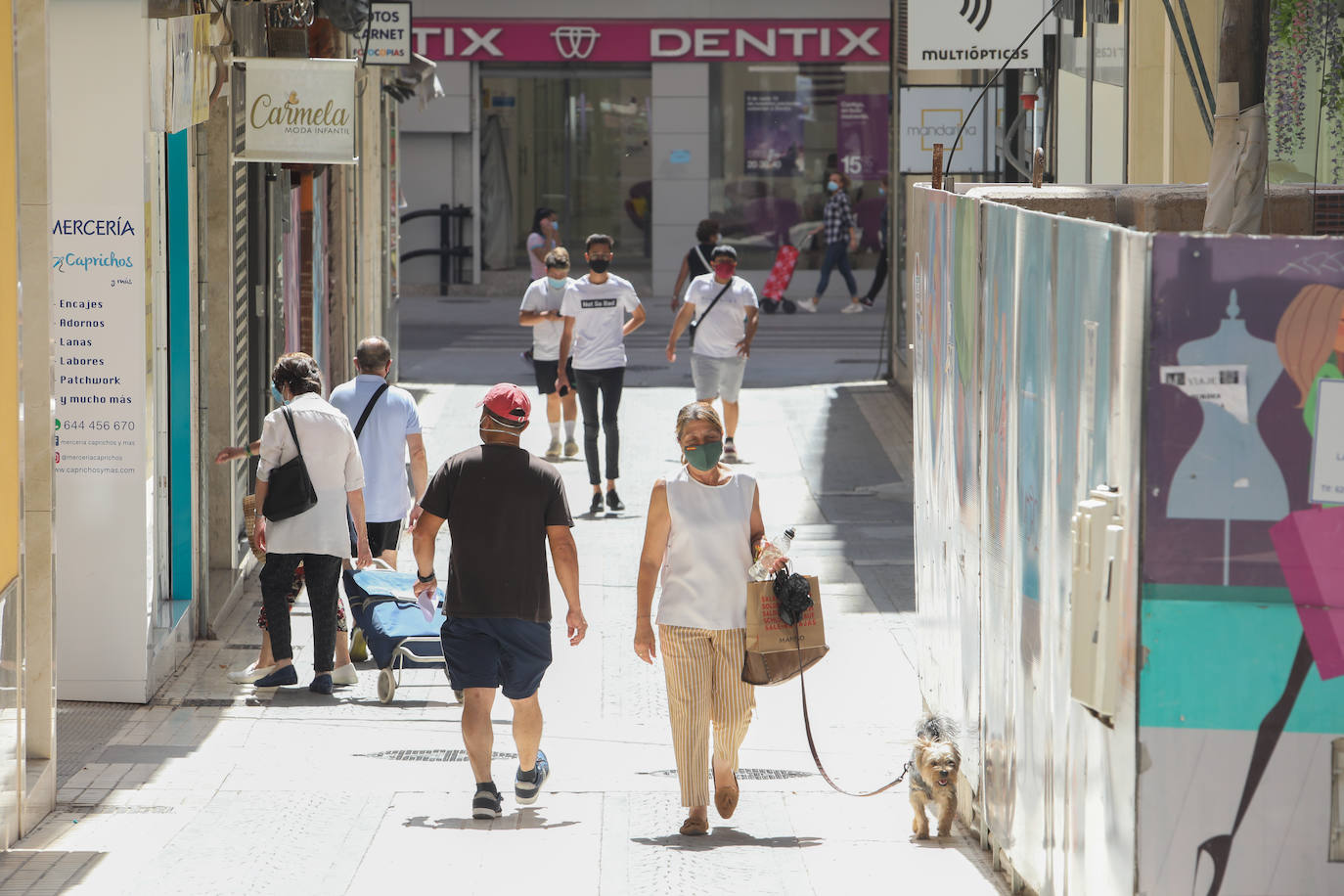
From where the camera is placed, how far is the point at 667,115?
2989cm

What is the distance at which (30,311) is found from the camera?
22.0 ft

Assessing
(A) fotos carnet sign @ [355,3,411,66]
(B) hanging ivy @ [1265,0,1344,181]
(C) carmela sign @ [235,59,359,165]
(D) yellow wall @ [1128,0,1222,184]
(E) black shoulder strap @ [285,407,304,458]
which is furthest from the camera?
(A) fotos carnet sign @ [355,3,411,66]

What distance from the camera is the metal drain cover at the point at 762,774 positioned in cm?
772

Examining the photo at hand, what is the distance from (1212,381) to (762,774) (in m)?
3.82

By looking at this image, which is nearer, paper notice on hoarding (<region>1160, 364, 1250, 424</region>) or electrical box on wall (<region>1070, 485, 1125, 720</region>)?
paper notice on hoarding (<region>1160, 364, 1250, 424</region>)

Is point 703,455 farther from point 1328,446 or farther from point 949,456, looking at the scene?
point 1328,446

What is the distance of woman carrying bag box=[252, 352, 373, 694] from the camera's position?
8570 millimetres

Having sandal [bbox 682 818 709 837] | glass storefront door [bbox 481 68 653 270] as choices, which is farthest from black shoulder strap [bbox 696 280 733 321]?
glass storefront door [bbox 481 68 653 270]

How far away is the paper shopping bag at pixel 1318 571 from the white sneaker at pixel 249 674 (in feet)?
18.4

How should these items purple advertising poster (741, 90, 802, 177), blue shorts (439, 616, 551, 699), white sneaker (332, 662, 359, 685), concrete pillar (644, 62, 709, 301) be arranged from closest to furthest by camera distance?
blue shorts (439, 616, 551, 699) → white sneaker (332, 662, 359, 685) → concrete pillar (644, 62, 709, 301) → purple advertising poster (741, 90, 802, 177)

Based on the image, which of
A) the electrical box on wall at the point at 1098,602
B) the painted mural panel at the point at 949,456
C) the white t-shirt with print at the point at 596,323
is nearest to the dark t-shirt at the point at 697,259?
the white t-shirt with print at the point at 596,323

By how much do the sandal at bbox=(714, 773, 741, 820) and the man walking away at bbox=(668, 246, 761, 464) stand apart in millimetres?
7749

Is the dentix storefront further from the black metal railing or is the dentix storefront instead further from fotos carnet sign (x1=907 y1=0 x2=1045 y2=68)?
fotos carnet sign (x1=907 y1=0 x2=1045 y2=68)

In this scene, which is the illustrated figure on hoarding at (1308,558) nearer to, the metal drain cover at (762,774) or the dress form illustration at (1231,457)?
the dress form illustration at (1231,457)
